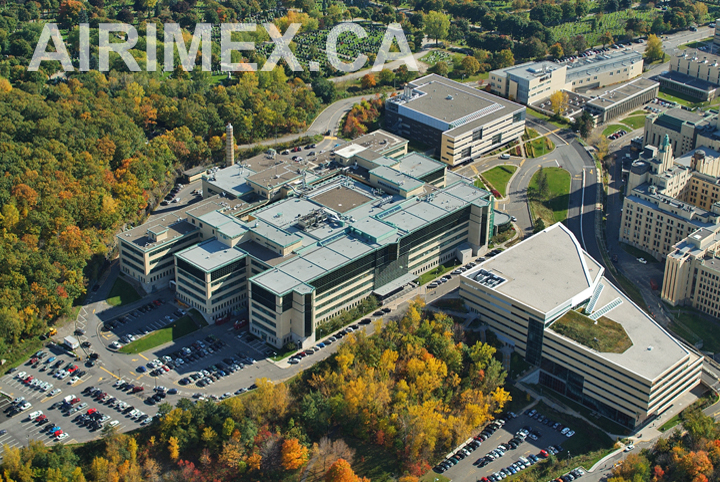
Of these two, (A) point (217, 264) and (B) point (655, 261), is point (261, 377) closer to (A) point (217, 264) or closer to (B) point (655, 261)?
(A) point (217, 264)

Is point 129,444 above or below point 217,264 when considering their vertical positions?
below

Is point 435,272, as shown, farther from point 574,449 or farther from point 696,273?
point 574,449

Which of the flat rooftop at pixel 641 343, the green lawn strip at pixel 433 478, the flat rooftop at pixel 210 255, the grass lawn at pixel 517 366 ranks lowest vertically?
the green lawn strip at pixel 433 478

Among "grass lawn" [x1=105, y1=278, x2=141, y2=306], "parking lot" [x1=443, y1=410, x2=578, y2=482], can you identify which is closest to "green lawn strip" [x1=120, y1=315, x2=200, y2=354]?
"grass lawn" [x1=105, y1=278, x2=141, y2=306]

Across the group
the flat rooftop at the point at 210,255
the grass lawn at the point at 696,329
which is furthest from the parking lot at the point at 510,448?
the flat rooftop at the point at 210,255

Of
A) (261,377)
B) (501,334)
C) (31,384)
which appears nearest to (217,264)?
(261,377)

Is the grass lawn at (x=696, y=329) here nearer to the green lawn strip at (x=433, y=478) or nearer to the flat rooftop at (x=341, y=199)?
the green lawn strip at (x=433, y=478)
